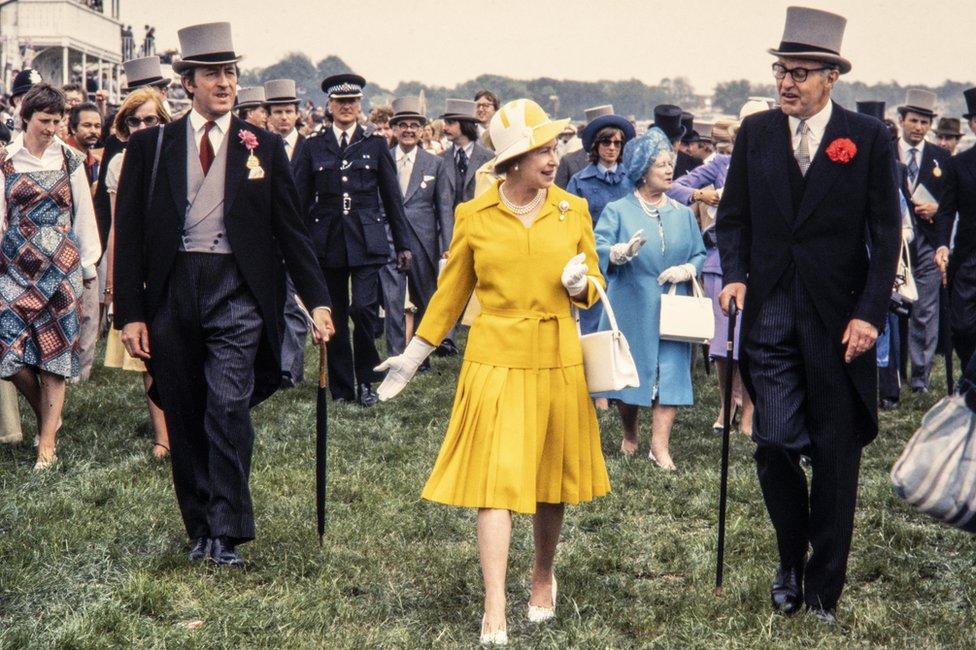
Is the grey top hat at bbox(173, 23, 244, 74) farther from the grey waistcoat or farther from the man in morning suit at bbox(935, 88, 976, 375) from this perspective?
the man in morning suit at bbox(935, 88, 976, 375)

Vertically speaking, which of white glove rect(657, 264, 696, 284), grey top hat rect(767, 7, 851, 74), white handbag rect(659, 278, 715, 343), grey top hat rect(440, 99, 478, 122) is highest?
grey top hat rect(767, 7, 851, 74)

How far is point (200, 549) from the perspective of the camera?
689 cm

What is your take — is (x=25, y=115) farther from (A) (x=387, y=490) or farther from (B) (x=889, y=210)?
(B) (x=889, y=210)

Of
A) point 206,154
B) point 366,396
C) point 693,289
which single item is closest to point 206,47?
point 206,154

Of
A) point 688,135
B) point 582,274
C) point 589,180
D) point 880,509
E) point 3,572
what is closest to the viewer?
point 582,274

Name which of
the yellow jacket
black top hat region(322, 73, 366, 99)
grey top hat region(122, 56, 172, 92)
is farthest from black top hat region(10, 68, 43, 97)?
the yellow jacket

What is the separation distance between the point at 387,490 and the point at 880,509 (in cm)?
271

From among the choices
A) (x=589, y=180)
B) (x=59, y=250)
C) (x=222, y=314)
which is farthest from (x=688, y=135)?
(x=222, y=314)

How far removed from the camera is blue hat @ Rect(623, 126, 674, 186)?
371 inches

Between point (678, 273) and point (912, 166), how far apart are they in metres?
5.28

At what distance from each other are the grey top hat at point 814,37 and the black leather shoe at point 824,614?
7.15 ft

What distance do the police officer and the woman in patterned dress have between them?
277cm

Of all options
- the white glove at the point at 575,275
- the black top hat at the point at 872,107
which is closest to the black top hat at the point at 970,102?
the black top hat at the point at 872,107

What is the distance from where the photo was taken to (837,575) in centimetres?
598
